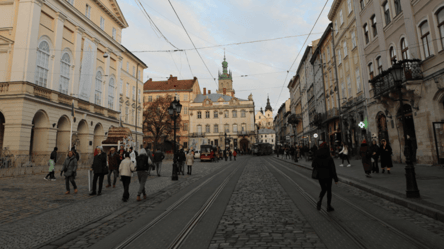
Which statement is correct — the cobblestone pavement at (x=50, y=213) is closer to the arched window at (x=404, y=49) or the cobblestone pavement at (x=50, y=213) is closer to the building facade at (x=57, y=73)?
the building facade at (x=57, y=73)

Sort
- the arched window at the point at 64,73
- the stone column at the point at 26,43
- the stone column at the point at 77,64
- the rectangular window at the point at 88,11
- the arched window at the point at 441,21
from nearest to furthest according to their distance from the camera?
the arched window at the point at 441,21, the stone column at the point at 26,43, the arched window at the point at 64,73, the stone column at the point at 77,64, the rectangular window at the point at 88,11

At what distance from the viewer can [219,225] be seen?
5.27 m

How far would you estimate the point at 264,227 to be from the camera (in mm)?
5008

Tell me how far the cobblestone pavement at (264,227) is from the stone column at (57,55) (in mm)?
25071

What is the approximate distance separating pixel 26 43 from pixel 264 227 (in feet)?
86.6

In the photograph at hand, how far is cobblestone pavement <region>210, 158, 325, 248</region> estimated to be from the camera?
163 inches

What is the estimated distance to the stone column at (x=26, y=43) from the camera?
22125 mm

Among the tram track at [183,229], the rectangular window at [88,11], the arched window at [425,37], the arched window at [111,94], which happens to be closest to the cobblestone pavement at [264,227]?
the tram track at [183,229]

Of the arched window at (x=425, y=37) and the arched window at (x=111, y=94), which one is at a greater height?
the arched window at (x=111, y=94)

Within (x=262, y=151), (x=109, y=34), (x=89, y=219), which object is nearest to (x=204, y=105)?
(x=262, y=151)

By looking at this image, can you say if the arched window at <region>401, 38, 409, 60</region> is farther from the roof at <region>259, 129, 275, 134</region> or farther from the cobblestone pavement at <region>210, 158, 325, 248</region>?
the roof at <region>259, 129, 275, 134</region>

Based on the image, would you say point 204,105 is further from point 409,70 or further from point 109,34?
point 409,70

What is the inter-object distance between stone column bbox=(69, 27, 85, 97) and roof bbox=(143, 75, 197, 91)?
47.3m

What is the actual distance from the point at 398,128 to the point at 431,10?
7.88m
